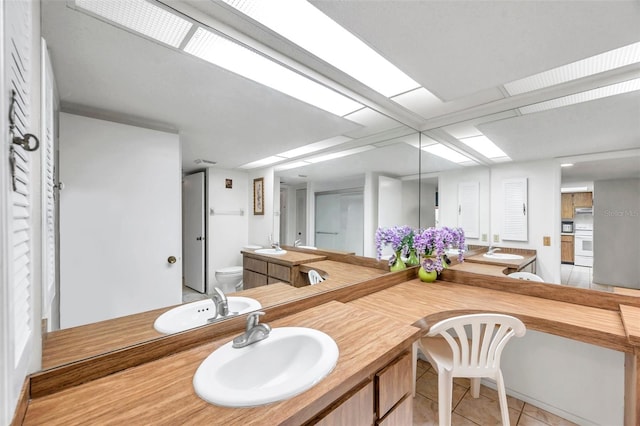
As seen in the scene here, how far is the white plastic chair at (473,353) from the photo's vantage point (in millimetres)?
1312

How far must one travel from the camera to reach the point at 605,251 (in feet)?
5.01

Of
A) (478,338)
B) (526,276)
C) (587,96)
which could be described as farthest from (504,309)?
(587,96)

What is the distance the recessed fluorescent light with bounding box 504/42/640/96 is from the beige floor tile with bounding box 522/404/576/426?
7.05ft

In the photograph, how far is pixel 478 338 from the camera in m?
1.35

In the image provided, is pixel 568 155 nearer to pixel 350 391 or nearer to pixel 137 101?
pixel 350 391

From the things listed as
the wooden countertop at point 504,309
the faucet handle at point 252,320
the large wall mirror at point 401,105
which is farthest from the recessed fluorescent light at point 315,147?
the wooden countertop at point 504,309

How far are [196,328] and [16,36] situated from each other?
99cm

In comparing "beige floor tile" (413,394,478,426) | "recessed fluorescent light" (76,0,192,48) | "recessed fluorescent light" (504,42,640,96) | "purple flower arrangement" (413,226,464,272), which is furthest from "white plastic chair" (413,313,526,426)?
"recessed fluorescent light" (76,0,192,48)

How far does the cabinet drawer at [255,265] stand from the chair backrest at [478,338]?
3.03 ft


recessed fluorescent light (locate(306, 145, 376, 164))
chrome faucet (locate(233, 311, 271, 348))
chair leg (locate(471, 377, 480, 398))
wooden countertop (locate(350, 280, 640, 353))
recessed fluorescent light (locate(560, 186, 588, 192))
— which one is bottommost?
chair leg (locate(471, 377, 480, 398))

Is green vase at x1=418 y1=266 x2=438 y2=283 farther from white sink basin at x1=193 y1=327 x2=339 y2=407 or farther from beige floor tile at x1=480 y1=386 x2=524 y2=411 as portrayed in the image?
white sink basin at x1=193 y1=327 x2=339 y2=407

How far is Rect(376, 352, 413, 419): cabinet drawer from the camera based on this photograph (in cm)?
96

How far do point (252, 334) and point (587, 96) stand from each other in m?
2.31

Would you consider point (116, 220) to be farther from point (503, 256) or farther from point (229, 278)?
point (503, 256)
